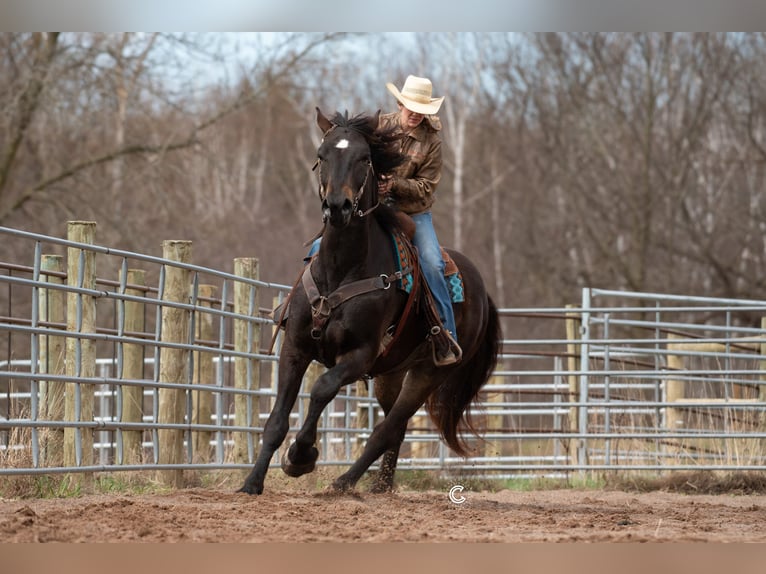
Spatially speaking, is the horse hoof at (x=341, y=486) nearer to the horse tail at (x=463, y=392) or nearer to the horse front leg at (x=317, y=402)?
the horse front leg at (x=317, y=402)

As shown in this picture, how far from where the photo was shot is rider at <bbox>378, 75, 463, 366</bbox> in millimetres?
7469

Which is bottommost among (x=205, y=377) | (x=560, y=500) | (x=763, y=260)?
(x=560, y=500)

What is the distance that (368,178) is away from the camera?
260 inches

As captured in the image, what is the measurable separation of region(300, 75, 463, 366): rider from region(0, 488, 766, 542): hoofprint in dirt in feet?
4.08

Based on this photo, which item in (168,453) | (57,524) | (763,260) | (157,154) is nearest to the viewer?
(57,524)

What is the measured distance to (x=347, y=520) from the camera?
5527mm

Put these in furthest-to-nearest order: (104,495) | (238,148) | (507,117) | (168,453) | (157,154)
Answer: (238,148), (507,117), (157,154), (168,453), (104,495)

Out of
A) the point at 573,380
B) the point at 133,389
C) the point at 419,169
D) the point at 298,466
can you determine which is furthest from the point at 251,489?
the point at 573,380

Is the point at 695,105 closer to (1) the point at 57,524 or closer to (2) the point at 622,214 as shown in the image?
(2) the point at 622,214

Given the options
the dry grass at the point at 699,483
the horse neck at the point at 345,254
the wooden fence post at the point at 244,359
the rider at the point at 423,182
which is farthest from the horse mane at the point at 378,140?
the dry grass at the point at 699,483

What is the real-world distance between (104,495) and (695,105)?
2251 centimetres

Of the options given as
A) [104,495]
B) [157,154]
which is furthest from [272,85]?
[104,495]

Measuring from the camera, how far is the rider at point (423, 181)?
24.5 ft

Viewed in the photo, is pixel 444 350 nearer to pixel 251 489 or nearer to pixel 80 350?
pixel 251 489
